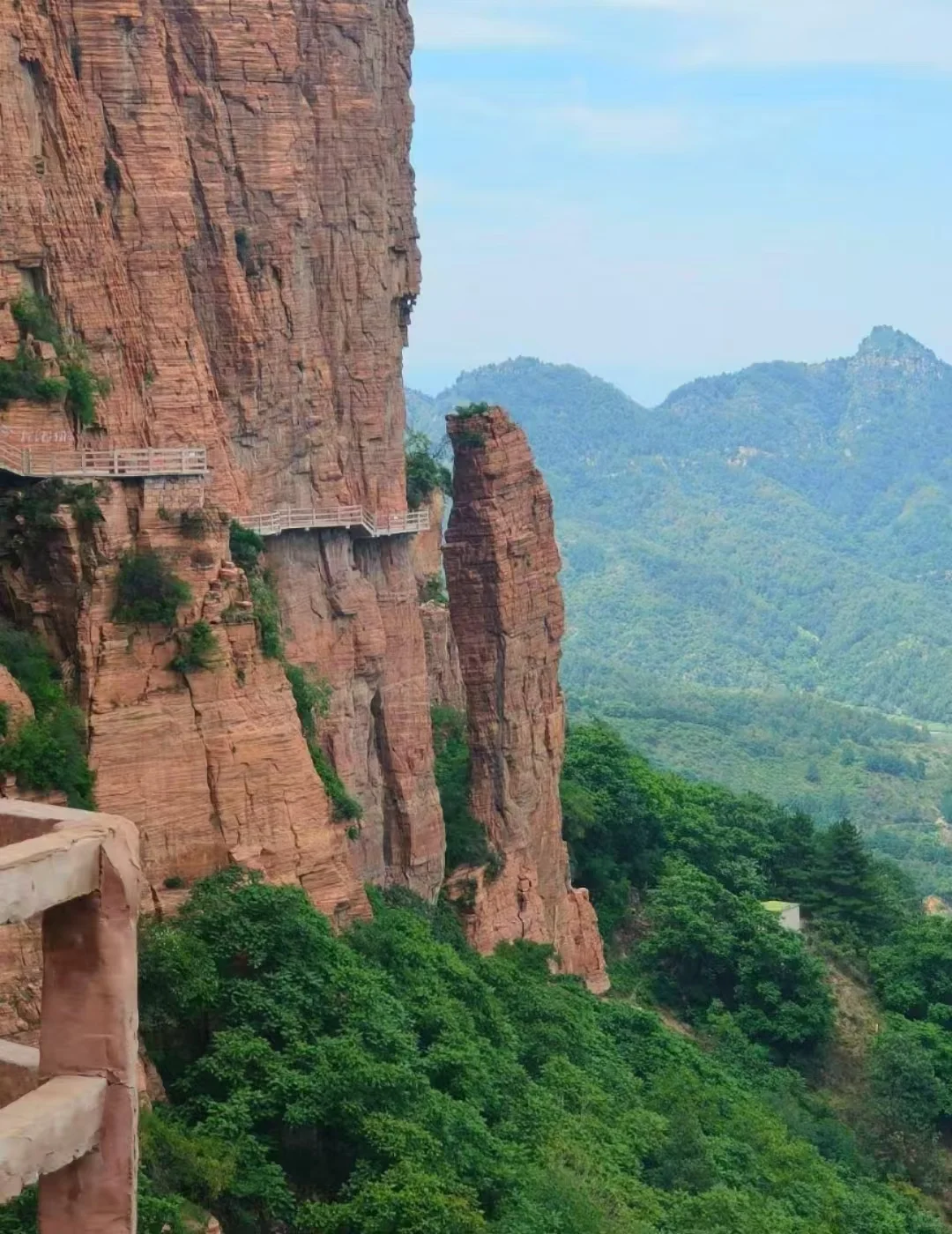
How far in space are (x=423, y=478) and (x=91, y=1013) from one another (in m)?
32.5

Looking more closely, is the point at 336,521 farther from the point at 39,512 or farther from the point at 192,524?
the point at 39,512

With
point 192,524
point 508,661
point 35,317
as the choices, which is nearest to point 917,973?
point 508,661

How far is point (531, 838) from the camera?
1577 inches

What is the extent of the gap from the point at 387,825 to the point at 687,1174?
7.72 metres

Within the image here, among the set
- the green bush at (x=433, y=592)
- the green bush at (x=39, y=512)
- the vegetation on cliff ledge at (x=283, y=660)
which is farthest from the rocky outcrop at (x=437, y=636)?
the green bush at (x=39, y=512)

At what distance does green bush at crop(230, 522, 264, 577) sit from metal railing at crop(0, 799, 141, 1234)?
20.2 m

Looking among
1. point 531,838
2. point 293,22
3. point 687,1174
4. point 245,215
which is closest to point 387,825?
point 531,838

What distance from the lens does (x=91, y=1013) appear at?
29.8 feet

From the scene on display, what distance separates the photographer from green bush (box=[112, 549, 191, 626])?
2589 cm

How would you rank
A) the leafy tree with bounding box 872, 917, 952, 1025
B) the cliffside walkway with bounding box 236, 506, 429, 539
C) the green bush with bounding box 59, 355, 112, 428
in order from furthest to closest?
1. the leafy tree with bounding box 872, 917, 952, 1025
2. the cliffside walkway with bounding box 236, 506, 429, 539
3. the green bush with bounding box 59, 355, 112, 428

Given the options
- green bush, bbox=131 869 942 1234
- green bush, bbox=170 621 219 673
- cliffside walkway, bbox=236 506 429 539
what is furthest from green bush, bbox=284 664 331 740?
green bush, bbox=131 869 942 1234

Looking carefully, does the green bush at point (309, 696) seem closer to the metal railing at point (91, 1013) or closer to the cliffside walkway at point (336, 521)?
the cliffside walkway at point (336, 521)

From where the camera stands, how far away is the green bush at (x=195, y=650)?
26.1m

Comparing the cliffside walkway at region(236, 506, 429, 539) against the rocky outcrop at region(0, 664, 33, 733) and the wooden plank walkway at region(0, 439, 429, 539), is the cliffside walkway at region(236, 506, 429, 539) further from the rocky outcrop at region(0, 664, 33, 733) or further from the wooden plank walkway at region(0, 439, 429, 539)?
the rocky outcrop at region(0, 664, 33, 733)
